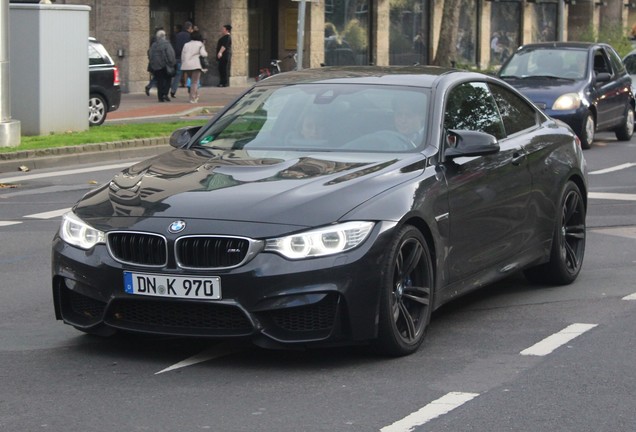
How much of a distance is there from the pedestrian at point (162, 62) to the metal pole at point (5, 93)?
1113 cm

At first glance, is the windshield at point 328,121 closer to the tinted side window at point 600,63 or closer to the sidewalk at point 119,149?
the sidewalk at point 119,149

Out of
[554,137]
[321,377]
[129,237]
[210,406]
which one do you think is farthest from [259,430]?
[554,137]

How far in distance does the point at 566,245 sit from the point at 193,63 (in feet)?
74.5

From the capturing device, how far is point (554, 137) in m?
9.26

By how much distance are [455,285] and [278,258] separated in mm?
1516

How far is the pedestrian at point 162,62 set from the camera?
31203 millimetres

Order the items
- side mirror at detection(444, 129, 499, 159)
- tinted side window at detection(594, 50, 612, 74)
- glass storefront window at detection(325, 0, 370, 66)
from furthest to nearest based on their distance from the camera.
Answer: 1. glass storefront window at detection(325, 0, 370, 66)
2. tinted side window at detection(594, 50, 612, 74)
3. side mirror at detection(444, 129, 499, 159)

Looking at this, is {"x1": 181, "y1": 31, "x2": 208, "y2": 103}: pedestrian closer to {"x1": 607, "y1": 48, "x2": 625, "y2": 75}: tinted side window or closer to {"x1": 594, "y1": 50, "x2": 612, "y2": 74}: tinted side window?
{"x1": 607, "y1": 48, "x2": 625, "y2": 75}: tinted side window

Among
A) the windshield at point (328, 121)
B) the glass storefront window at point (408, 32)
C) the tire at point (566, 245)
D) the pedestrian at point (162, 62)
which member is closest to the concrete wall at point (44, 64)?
the pedestrian at point (162, 62)

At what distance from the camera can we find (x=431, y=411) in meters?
5.98

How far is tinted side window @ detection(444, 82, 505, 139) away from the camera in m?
8.09

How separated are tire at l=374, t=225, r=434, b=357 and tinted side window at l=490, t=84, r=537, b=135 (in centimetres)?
184

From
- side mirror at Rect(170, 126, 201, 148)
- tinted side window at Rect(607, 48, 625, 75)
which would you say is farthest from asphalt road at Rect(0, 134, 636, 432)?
tinted side window at Rect(607, 48, 625, 75)

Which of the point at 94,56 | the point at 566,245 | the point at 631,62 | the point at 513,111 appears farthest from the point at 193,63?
the point at 513,111
